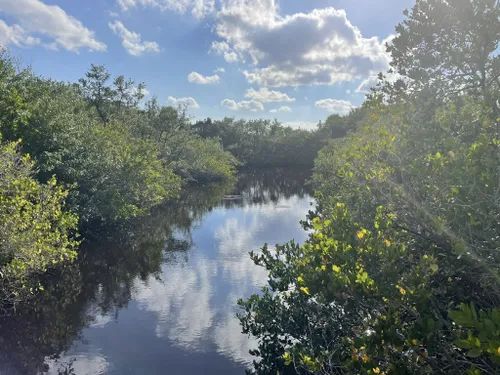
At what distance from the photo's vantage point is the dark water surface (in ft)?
40.6

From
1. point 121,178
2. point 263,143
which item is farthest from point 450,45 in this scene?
point 263,143

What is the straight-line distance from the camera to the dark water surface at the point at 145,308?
12375mm

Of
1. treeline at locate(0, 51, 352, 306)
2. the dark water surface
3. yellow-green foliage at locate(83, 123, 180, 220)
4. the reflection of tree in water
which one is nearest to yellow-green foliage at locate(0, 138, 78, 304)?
treeline at locate(0, 51, 352, 306)

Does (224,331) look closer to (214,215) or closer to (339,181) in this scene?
(339,181)

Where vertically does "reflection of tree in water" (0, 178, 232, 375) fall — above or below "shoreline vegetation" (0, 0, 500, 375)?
below

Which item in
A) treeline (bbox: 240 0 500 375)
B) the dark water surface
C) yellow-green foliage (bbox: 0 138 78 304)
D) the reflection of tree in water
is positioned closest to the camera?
treeline (bbox: 240 0 500 375)

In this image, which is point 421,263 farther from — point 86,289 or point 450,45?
point 86,289

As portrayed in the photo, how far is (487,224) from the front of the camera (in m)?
4.87

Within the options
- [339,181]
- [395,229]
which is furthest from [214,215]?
[395,229]

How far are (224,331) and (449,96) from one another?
1166cm

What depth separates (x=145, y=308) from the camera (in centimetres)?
1617

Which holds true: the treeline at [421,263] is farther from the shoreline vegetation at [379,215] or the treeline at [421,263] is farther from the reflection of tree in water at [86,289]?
the reflection of tree in water at [86,289]

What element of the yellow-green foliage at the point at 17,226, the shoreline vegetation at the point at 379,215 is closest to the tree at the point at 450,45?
the shoreline vegetation at the point at 379,215

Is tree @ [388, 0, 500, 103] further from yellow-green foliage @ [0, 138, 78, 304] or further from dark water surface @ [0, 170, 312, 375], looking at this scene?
yellow-green foliage @ [0, 138, 78, 304]
